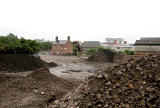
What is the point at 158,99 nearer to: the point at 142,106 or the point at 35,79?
the point at 142,106

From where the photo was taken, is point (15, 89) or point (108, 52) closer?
point (15, 89)

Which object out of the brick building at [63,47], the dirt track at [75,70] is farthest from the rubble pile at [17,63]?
the brick building at [63,47]

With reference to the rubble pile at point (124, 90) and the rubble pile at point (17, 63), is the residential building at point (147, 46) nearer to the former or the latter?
the rubble pile at point (17, 63)

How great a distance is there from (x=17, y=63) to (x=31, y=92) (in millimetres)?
12413

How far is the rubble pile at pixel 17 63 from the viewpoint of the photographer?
18.4 meters

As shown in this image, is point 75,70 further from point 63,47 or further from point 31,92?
point 63,47

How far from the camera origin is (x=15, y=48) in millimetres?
23234

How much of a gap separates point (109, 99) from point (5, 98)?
597cm

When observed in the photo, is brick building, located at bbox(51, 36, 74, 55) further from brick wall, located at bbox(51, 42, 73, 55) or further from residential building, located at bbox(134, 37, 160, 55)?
residential building, located at bbox(134, 37, 160, 55)

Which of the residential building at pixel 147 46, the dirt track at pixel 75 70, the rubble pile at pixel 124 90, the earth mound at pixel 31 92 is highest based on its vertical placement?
the residential building at pixel 147 46

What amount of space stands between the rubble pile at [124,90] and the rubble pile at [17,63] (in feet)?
50.2

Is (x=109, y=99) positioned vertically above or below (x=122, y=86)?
below

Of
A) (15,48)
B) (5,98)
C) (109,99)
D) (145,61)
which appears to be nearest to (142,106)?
(109,99)

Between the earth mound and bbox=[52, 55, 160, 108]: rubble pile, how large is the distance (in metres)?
2.12
